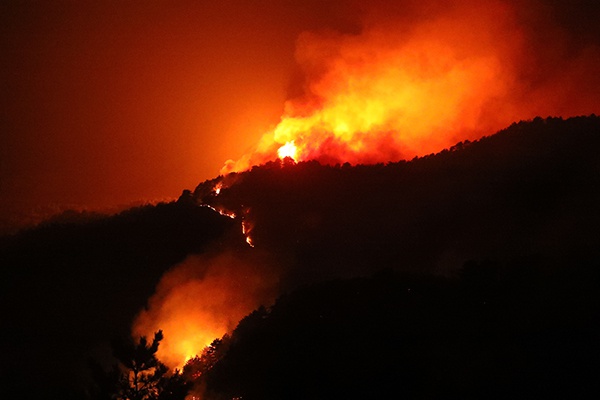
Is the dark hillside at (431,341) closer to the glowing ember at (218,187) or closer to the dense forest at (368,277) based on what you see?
the dense forest at (368,277)

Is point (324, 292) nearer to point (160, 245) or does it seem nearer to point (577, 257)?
point (577, 257)

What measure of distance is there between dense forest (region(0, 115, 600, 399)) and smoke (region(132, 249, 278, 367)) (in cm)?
147

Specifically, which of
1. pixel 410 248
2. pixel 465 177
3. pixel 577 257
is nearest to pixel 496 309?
pixel 577 257

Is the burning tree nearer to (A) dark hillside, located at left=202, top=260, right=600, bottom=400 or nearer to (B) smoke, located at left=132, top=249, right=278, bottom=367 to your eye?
(A) dark hillside, located at left=202, top=260, right=600, bottom=400

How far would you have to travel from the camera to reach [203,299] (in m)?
56.0

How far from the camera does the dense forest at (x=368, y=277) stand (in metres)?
31.5

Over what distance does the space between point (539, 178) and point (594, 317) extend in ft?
90.2

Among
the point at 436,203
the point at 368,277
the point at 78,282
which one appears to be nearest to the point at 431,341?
the point at 368,277

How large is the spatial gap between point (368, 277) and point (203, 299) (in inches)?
762

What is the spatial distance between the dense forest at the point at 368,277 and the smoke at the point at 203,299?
147cm

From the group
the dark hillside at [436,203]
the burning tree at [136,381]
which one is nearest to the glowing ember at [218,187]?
the dark hillside at [436,203]

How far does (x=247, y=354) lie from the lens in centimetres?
3738

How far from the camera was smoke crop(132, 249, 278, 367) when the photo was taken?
50875mm

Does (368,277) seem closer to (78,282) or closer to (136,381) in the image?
(136,381)
